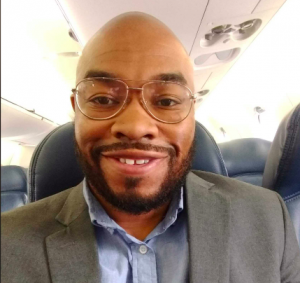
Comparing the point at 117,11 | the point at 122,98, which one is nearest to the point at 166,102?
the point at 122,98

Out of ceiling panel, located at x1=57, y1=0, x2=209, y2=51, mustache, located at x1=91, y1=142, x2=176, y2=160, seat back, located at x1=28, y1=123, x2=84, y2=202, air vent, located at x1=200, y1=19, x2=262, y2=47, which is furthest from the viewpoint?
air vent, located at x1=200, y1=19, x2=262, y2=47

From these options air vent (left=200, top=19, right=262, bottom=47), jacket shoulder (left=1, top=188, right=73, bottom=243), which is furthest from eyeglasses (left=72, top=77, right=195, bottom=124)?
air vent (left=200, top=19, right=262, bottom=47)

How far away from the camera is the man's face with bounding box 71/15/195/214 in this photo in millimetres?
894

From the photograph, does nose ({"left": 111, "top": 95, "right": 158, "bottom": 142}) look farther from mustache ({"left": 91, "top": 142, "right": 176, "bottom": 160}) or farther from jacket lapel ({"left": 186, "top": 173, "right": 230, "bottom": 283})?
jacket lapel ({"left": 186, "top": 173, "right": 230, "bottom": 283})

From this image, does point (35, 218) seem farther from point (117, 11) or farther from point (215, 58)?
A: point (215, 58)

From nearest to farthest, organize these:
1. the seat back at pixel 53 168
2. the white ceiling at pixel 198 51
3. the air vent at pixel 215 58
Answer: the seat back at pixel 53 168 → the white ceiling at pixel 198 51 → the air vent at pixel 215 58

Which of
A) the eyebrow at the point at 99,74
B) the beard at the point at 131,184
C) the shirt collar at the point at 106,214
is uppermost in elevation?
the eyebrow at the point at 99,74

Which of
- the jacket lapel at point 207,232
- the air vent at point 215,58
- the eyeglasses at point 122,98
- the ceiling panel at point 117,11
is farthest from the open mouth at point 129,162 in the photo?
the air vent at point 215,58

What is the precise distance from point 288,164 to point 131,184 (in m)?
0.62

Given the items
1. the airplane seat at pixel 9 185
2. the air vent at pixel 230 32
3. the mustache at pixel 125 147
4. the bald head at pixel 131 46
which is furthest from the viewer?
the air vent at pixel 230 32

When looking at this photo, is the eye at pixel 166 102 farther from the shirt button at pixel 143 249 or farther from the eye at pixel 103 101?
the shirt button at pixel 143 249

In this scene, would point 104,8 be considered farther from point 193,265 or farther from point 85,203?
point 193,265

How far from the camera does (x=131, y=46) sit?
3.33 ft

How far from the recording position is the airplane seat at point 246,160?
1840 mm
